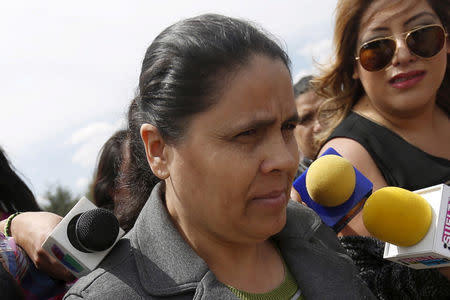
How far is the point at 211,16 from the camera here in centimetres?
187

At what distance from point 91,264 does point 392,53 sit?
1.49m

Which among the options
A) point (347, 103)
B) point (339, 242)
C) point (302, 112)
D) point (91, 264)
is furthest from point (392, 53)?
point (302, 112)

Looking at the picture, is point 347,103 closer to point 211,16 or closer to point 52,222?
point 211,16

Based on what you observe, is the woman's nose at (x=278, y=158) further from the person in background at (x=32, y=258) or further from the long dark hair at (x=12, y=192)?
the long dark hair at (x=12, y=192)

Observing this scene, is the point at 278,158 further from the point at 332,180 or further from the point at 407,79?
the point at 407,79

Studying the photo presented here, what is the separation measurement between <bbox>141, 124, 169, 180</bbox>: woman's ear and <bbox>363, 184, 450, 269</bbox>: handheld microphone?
737mm

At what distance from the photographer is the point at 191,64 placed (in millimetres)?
1688

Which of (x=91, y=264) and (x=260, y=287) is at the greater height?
(x=91, y=264)

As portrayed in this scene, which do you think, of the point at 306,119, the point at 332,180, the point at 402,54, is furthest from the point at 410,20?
the point at 306,119

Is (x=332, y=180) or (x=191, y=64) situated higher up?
(x=191, y=64)

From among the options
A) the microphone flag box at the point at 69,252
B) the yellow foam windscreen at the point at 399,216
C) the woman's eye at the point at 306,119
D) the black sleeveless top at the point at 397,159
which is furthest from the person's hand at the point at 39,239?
the woman's eye at the point at 306,119

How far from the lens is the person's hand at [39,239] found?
1.89 meters

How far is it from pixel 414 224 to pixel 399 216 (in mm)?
56

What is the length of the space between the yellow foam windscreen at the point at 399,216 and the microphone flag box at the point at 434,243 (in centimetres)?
2
